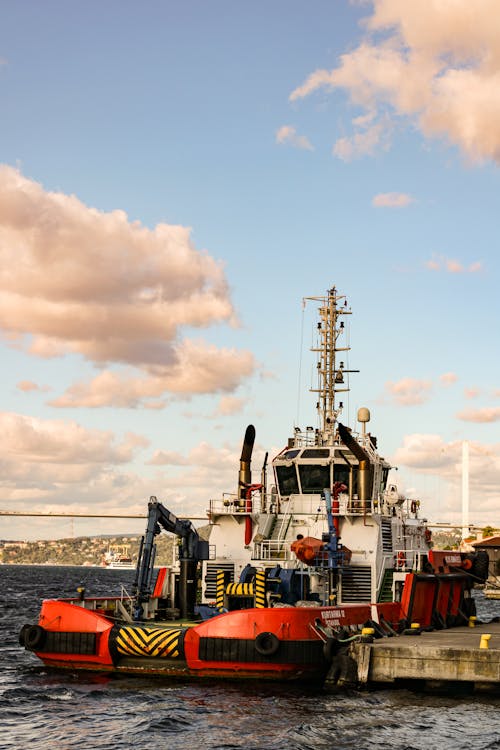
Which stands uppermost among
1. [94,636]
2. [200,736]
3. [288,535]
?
[288,535]

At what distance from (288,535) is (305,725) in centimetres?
1068

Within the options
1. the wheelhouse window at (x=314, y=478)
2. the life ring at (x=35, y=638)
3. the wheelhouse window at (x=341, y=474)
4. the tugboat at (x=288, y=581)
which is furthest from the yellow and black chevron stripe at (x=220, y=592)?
the wheelhouse window at (x=341, y=474)

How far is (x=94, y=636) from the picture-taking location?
24.0 metres

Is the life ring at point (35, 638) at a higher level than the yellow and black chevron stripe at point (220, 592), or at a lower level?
lower

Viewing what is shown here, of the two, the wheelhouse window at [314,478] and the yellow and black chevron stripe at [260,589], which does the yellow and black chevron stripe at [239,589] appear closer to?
the yellow and black chevron stripe at [260,589]

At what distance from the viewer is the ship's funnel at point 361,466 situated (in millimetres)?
29531

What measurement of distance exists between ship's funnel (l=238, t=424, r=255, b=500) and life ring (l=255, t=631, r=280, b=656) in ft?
28.7

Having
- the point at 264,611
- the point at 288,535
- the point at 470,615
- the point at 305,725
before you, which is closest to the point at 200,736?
the point at 305,725

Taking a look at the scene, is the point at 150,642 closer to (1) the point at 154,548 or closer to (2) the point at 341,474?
(1) the point at 154,548

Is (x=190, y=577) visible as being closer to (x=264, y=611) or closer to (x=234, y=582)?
(x=234, y=582)

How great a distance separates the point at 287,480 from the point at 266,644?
9.47 m

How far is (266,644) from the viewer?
895 inches

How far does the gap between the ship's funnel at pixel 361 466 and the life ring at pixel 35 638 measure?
10.2 meters

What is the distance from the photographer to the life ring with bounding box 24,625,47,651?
24.5 m
